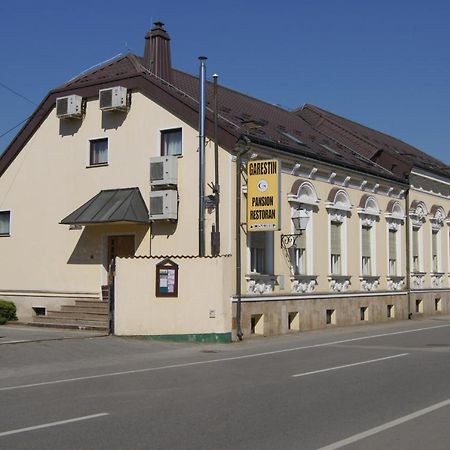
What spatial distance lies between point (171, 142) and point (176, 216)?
257 cm

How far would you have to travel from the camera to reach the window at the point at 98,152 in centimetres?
2492

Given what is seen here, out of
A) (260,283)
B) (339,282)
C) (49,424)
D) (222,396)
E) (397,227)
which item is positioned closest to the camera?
(49,424)

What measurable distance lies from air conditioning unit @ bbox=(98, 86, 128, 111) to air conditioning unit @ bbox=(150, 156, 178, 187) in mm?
2535

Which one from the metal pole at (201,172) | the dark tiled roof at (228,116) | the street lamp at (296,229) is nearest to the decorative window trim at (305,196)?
the street lamp at (296,229)

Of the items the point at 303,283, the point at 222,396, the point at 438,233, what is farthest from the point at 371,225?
the point at 222,396

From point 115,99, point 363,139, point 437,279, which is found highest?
point 363,139

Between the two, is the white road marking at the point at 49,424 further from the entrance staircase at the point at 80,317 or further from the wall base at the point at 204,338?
the entrance staircase at the point at 80,317

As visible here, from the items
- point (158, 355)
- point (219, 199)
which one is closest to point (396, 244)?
point (219, 199)

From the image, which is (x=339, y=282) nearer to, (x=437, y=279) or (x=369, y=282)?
(x=369, y=282)

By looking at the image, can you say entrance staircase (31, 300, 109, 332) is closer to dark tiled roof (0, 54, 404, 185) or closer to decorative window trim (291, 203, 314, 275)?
dark tiled roof (0, 54, 404, 185)

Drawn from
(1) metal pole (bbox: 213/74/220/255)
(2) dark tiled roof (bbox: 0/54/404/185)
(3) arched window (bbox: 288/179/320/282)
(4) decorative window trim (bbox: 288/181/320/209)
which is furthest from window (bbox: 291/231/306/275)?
(1) metal pole (bbox: 213/74/220/255)

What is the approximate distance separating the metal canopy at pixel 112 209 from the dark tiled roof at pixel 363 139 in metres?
13.0

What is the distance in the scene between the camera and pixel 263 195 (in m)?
21.4

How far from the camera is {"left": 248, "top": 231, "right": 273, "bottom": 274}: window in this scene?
22.8 m
